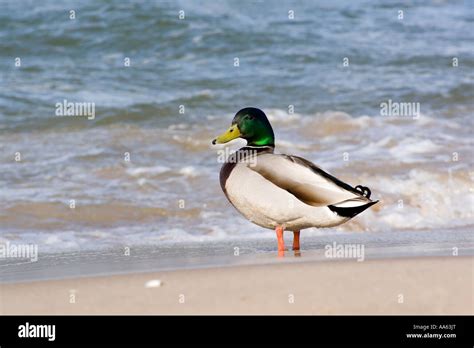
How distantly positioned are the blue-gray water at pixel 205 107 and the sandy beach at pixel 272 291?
2.06 metres

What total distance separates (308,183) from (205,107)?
246 inches

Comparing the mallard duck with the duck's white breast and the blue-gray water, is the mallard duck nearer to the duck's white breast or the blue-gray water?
the duck's white breast

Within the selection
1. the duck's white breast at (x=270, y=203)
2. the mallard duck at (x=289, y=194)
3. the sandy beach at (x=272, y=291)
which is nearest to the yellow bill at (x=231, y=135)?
the mallard duck at (x=289, y=194)

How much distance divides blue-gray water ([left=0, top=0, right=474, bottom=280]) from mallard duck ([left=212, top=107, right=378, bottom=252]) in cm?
134

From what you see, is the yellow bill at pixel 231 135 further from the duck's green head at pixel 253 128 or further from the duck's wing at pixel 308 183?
the duck's wing at pixel 308 183

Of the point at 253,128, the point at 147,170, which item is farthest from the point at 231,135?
the point at 147,170

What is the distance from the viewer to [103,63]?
14.2 m

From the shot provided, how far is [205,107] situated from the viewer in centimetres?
1245

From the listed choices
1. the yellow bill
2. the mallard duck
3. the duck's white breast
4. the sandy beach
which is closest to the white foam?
the yellow bill

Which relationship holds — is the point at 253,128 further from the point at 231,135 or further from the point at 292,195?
Result: the point at 292,195

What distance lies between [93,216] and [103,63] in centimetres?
609

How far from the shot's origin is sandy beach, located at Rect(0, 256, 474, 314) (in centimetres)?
482

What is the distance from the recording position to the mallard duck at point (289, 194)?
6.25 meters
